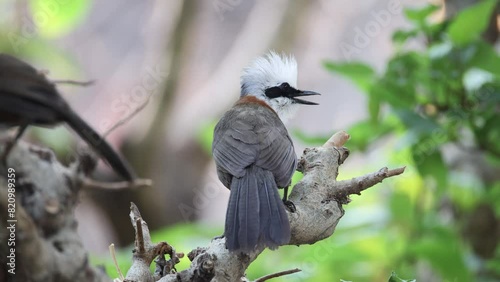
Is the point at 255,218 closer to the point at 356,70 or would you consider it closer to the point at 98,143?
the point at 98,143

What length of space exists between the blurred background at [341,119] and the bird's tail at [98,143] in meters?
0.08

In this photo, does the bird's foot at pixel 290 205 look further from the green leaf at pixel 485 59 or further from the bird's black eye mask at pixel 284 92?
the green leaf at pixel 485 59

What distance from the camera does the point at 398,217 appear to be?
3.12 m

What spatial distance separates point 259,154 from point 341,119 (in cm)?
467

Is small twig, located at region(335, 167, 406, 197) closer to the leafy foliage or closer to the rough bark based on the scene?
the rough bark

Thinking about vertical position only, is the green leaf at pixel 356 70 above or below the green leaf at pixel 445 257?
above

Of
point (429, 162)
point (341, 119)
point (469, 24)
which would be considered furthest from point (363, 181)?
point (341, 119)

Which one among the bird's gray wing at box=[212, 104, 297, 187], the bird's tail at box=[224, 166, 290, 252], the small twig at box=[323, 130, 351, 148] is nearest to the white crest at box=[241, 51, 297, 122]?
the bird's gray wing at box=[212, 104, 297, 187]

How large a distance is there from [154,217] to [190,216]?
324 millimetres

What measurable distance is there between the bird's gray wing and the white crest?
15cm

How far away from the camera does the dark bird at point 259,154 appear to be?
151cm

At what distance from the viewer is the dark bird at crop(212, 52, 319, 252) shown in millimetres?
1509

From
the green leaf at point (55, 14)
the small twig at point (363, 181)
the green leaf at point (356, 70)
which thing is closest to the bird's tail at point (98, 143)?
the small twig at point (363, 181)

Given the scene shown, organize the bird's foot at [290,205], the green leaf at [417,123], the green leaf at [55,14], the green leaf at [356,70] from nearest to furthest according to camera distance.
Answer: the bird's foot at [290,205] → the green leaf at [417,123] → the green leaf at [356,70] → the green leaf at [55,14]
